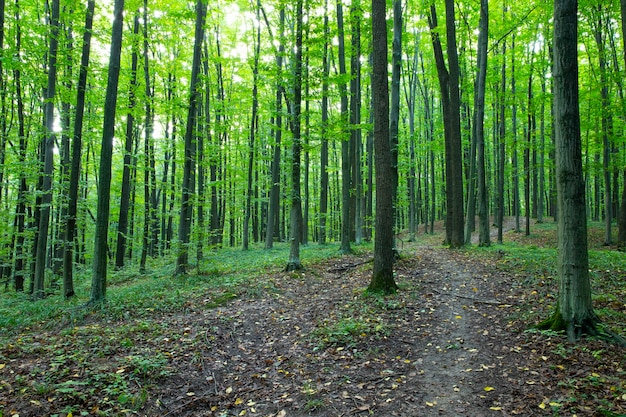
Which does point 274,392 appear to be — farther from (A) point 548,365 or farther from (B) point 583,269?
(B) point 583,269

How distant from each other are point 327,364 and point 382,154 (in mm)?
4796

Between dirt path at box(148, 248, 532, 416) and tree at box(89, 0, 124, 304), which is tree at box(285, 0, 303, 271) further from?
tree at box(89, 0, 124, 304)

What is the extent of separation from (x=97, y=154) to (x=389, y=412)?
26.1 m

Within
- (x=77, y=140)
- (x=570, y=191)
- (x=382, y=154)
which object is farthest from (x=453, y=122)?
(x=77, y=140)

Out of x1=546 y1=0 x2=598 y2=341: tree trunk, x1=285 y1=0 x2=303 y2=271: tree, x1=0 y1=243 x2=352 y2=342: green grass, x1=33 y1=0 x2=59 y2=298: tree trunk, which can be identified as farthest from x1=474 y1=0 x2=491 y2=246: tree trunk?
x1=33 y1=0 x2=59 y2=298: tree trunk

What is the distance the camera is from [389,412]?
4207 millimetres

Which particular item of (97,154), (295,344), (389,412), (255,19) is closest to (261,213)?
(97,154)

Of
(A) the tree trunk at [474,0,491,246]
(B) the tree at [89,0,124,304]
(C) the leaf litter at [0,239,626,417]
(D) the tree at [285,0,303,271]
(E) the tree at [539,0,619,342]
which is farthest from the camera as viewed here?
(A) the tree trunk at [474,0,491,246]

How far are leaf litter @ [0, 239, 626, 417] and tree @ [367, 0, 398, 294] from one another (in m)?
0.82

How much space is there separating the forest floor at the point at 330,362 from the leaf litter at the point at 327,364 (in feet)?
0.07

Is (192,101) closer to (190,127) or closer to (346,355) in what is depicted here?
(190,127)

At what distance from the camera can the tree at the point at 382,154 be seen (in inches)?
314

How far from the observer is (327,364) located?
542 cm

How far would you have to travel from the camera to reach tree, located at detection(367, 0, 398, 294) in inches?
314
